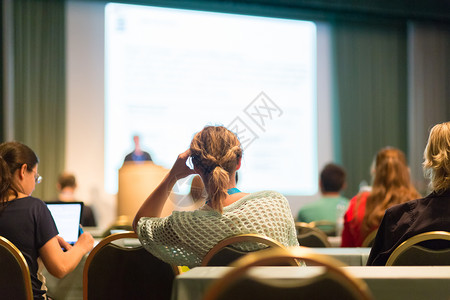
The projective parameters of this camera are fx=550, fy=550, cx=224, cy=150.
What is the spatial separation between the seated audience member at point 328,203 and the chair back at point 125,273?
2.38 meters

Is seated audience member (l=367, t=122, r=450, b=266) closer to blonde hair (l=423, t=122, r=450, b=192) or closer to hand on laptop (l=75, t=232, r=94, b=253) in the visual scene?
blonde hair (l=423, t=122, r=450, b=192)

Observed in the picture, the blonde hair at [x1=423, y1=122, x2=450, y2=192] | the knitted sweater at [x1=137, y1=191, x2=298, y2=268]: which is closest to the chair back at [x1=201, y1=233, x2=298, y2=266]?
the knitted sweater at [x1=137, y1=191, x2=298, y2=268]

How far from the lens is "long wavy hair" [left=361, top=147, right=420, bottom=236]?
2.88 meters

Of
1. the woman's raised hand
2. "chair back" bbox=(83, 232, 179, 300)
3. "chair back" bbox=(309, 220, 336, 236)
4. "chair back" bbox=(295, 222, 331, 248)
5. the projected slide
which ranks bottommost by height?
"chair back" bbox=(309, 220, 336, 236)

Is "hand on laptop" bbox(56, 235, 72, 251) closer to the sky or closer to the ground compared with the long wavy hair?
closer to the ground

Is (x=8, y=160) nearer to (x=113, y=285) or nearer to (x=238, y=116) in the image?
(x=113, y=285)

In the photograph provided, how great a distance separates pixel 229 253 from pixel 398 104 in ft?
24.0

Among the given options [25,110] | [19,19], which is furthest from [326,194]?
[19,19]

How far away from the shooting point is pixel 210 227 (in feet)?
5.09

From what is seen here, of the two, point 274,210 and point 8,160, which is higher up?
point 8,160

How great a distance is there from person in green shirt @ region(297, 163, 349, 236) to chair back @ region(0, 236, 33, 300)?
2517mm

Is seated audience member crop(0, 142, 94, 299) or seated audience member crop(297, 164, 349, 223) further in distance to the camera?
seated audience member crop(297, 164, 349, 223)

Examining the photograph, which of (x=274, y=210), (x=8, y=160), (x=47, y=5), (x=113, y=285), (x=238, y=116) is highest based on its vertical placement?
(x=47, y=5)

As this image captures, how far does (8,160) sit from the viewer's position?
6.39 ft
